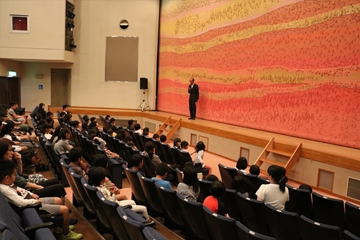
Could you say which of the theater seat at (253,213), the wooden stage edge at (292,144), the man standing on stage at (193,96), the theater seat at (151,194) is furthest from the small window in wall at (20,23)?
the theater seat at (253,213)

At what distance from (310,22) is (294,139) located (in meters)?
2.21

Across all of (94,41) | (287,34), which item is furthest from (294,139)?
(94,41)

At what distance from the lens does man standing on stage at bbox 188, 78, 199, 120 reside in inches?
359

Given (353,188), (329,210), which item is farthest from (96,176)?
(353,188)

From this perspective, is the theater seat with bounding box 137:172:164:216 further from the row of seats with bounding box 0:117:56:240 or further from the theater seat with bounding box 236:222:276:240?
the theater seat with bounding box 236:222:276:240

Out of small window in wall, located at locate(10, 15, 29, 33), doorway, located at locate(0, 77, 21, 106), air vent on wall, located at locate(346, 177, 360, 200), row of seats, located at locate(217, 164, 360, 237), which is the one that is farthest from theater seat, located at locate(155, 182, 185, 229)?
doorway, located at locate(0, 77, 21, 106)

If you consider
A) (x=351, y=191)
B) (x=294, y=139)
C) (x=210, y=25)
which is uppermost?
(x=210, y=25)

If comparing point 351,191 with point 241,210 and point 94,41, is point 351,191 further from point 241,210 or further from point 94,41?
point 94,41

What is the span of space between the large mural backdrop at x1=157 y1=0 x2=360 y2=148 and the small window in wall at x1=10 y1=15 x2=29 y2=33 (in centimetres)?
484

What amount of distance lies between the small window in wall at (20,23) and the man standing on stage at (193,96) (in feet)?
19.3

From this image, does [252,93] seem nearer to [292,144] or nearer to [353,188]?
[292,144]

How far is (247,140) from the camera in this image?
6676 millimetres

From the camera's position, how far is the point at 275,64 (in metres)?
7.17

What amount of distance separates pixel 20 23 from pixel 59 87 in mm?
2820
